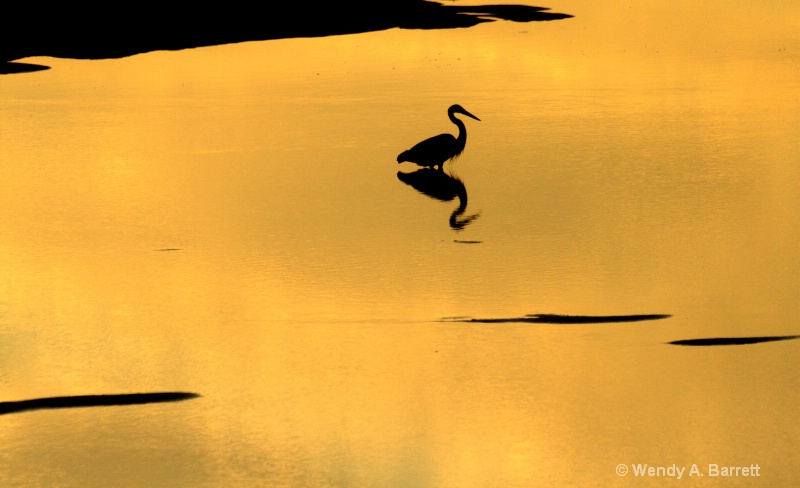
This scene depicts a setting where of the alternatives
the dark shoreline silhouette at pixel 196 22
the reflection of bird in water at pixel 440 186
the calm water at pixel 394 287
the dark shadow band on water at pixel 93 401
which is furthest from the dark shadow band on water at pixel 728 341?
the dark shoreline silhouette at pixel 196 22

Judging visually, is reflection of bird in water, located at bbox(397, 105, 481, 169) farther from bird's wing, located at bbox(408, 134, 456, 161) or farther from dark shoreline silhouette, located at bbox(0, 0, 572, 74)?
dark shoreline silhouette, located at bbox(0, 0, 572, 74)

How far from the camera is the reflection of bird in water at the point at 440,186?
1127 centimetres

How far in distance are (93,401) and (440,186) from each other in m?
6.11

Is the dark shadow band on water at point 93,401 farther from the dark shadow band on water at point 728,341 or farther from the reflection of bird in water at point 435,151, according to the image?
the reflection of bird in water at point 435,151

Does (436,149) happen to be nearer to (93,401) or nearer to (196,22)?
(93,401)

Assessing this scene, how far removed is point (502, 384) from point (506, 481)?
48.2 inches

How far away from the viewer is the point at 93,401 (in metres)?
7.03

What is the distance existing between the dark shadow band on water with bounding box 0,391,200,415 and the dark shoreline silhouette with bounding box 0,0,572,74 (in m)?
16.2

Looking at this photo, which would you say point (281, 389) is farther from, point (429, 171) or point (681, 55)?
point (681, 55)

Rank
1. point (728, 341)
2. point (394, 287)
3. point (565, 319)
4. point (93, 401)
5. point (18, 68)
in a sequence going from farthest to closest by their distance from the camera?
point (18, 68), point (394, 287), point (565, 319), point (728, 341), point (93, 401)

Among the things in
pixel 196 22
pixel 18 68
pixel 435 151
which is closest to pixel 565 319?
pixel 435 151

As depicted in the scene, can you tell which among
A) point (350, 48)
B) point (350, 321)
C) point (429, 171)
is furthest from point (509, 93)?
point (350, 321)

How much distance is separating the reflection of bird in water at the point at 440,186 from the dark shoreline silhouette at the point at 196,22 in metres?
11.2

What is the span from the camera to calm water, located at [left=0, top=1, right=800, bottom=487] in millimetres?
6352
